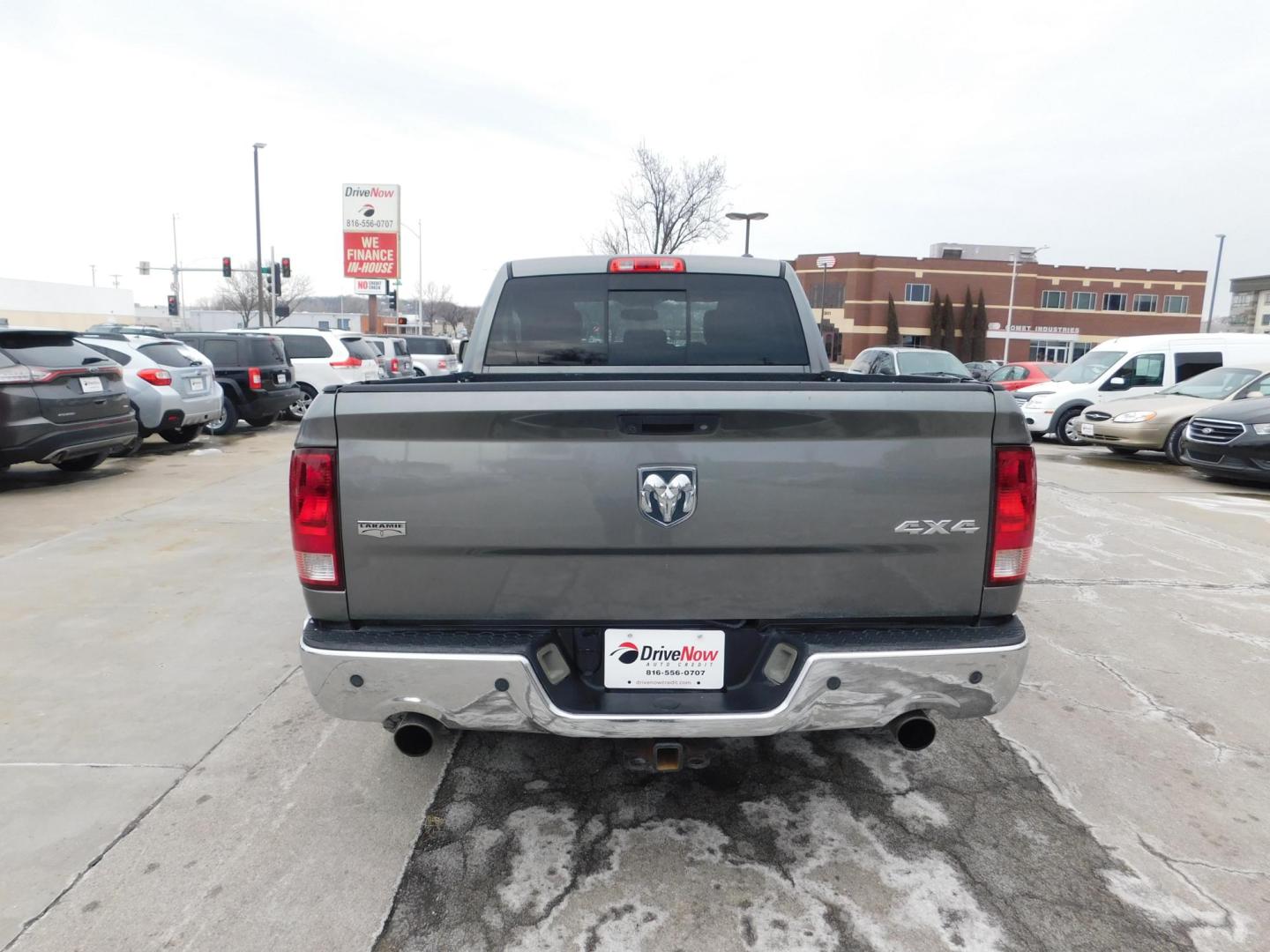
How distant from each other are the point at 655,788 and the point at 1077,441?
1499 cm

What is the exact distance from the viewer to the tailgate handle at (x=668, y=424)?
235 cm

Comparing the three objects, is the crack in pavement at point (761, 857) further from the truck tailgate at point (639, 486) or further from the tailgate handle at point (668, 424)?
the tailgate handle at point (668, 424)

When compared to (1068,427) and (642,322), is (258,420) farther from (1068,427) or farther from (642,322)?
(1068,427)

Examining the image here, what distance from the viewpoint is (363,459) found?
236cm

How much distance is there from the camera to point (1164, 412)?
41.4ft

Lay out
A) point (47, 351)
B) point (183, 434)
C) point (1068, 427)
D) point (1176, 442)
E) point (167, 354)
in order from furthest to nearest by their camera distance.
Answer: point (1068, 427) < point (183, 434) < point (1176, 442) < point (167, 354) < point (47, 351)

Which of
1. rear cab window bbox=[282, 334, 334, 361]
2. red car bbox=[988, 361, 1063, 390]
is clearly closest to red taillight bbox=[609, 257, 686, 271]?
rear cab window bbox=[282, 334, 334, 361]

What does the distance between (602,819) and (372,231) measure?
38.8 m

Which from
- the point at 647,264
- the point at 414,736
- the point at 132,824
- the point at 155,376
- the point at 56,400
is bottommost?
the point at 132,824

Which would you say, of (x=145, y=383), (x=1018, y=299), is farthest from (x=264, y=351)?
(x=1018, y=299)

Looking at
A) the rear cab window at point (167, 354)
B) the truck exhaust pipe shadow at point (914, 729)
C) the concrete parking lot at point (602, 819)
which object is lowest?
the concrete parking lot at point (602, 819)

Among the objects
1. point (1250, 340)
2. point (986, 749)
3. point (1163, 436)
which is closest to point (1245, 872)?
point (986, 749)

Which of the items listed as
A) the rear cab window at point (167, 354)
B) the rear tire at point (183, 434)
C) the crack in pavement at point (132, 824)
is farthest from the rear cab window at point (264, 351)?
the crack in pavement at point (132, 824)

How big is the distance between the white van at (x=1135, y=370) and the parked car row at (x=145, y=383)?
11383 mm
